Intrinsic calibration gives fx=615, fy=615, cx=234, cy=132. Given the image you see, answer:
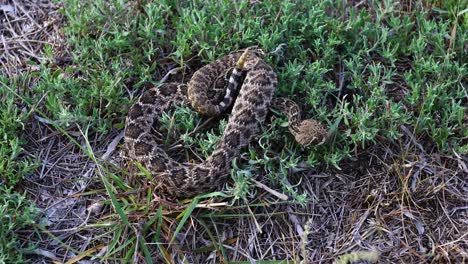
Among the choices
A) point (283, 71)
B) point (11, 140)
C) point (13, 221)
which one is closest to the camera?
point (13, 221)

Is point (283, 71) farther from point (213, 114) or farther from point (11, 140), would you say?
point (11, 140)

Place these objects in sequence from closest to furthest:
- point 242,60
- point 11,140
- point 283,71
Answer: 1. point 11,140
2. point 242,60
3. point 283,71

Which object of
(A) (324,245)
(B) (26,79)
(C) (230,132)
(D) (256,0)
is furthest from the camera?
(D) (256,0)

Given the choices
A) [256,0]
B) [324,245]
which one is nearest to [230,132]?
[324,245]

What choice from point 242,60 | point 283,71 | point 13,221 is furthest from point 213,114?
point 13,221

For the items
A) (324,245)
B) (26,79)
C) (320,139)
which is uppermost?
(26,79)

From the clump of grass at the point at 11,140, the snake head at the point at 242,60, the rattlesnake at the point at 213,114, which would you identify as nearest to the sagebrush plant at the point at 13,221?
the clump of grass at the point at 11,140

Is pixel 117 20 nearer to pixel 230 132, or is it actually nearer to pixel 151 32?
pixel 151 32
